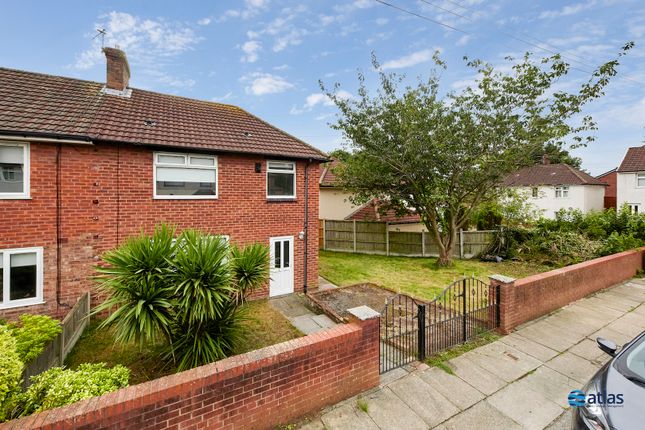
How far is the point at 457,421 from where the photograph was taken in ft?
12.1

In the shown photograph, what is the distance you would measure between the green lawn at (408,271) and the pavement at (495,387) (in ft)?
11.4

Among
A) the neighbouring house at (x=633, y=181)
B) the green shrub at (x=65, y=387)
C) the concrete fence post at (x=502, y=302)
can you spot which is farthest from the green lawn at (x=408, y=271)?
the neighbouring house at (x=633, y=181)

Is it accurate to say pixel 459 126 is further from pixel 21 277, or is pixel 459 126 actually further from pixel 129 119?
pixel 21 277

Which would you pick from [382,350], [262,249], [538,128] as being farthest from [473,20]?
[382,350]

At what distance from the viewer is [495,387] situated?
4.35 metres

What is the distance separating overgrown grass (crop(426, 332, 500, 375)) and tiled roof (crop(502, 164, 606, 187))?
89.2 ft

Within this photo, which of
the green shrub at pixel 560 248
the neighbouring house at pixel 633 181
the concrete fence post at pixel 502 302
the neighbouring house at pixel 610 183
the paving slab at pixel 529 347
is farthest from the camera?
the neighbouring house at pixel 610 183

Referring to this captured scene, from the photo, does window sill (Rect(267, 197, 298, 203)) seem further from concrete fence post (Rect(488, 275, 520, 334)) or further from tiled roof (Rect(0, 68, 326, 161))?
concrete fence post (Rect(488, 275, 520, 334))

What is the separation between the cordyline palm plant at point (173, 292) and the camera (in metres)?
4.07

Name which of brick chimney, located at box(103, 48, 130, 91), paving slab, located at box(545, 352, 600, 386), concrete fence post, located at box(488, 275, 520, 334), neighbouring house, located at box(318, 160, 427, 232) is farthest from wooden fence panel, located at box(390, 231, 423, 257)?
brick chimney, located at box(103, 48, 130, 91)

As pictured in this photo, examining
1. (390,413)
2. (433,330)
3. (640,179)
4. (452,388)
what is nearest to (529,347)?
(433,330)

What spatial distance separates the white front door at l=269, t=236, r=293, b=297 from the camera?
9.07 m

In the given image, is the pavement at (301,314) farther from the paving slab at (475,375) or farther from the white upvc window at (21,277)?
the white upvc window at (21,277)

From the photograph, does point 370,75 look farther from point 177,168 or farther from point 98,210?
point 98,210
